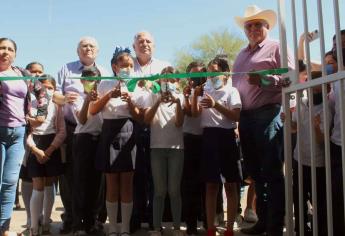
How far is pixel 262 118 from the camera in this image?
346cm

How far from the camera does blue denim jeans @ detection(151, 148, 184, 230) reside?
370 centimetres

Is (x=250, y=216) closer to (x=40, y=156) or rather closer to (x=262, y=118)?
(x=262, y=118)

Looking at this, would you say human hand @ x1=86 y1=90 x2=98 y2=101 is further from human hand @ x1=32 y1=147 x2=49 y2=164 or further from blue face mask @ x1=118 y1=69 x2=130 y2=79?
human hand @ x1=32 y1=147 x2=49 y2=164

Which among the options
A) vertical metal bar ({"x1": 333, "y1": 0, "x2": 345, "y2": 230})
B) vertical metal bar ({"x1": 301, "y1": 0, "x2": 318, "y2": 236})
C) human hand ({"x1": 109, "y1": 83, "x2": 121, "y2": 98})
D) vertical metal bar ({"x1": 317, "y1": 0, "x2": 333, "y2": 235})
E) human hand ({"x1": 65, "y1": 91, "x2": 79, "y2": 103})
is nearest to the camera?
vertical metal bar ({"x1": 333, "y1": 0, "x2": 345, "y2": 230})

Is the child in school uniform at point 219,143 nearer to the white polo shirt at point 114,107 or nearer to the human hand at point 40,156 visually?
the white polo shirt at point 114,107

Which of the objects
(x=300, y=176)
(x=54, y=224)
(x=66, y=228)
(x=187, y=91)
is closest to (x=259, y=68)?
(x=187, y=91)

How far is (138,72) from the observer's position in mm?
4211

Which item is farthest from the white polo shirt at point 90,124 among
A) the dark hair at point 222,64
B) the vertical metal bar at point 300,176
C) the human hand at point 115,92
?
the vertical metal bar at point 300,176

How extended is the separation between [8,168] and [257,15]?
2616mm

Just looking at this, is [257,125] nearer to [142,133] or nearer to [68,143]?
[142,133]

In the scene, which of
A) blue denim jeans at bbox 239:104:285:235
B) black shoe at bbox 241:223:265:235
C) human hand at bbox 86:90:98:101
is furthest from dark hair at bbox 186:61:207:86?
black shoe at bbox 241:223:265:235

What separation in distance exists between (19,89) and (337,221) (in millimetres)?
2814

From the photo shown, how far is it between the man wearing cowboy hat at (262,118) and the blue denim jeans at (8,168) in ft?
6.64

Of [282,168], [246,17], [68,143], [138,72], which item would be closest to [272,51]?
[246,17]
